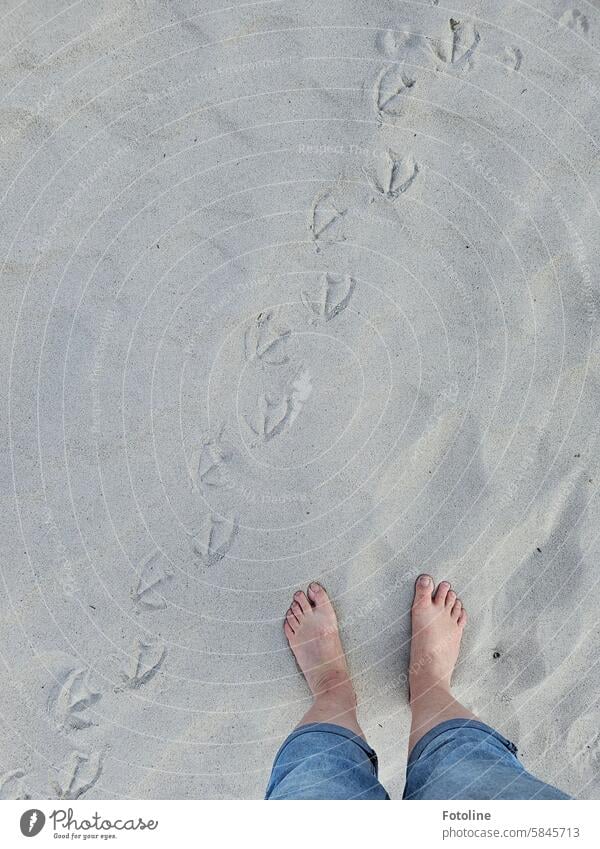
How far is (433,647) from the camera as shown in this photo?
217 cm

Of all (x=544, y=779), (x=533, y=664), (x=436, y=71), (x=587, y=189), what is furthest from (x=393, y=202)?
(x=544, y=779)

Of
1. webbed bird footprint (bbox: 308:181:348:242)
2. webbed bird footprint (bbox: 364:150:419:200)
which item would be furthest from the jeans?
webbed bird footprint (bbox: 364:150:419:200)

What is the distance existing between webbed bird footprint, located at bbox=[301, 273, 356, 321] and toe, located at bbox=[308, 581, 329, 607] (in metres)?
0.86

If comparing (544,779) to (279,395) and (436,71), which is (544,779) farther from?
(436,71)

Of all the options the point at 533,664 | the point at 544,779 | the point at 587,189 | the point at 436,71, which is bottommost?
the point at 544,779

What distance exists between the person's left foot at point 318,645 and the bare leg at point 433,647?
0.70ft

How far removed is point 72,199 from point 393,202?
101 cm

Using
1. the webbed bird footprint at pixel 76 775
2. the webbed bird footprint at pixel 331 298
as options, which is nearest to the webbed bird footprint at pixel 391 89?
the webbed bird footprint at pixel 331 298

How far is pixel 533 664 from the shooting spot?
7.26ft

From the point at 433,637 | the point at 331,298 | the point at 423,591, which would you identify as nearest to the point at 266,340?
the point at 331,298

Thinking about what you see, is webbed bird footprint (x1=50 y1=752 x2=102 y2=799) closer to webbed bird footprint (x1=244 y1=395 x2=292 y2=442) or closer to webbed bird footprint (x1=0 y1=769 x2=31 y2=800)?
webbed bird footprint (x1=0 y1=769 x2=31 y2=800)

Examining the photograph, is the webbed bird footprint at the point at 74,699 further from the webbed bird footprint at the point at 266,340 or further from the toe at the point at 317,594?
the webbed bird footprint at the point at 266,340

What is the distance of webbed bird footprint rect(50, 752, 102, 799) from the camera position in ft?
7.14

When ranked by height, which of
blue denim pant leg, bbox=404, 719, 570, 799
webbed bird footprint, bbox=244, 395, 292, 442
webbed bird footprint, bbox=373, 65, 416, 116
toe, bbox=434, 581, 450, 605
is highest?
webbed bird footprint, bbox=373, 65, 416, 116
